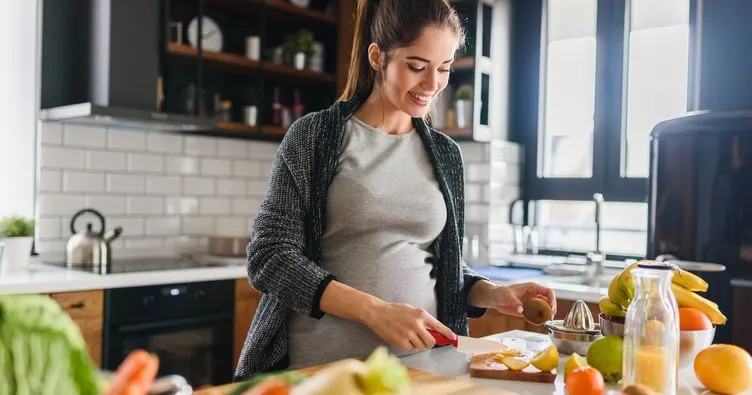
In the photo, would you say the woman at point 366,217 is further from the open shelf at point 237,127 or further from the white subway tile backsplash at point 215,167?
the white subway tile backsplash at point 215,167

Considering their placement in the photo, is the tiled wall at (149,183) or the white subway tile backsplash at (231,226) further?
the white subway tile backsplash at (231,226)

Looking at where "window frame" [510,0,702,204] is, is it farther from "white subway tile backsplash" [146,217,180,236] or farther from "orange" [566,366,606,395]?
"orange" [566,366,606,395]

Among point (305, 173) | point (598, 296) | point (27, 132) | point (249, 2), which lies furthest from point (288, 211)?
point (249, 2)

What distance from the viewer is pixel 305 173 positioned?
1449 mm

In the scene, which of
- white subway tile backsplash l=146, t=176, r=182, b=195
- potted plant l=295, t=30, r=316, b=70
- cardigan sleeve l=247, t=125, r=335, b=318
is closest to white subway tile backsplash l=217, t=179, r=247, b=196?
white subway tile backsplash l=146, t=176, r=182, b=195

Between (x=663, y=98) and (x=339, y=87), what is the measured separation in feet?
5.84

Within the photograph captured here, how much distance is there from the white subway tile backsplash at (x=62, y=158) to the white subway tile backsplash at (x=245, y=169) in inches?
35.1

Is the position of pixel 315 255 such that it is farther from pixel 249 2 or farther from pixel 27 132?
pixel 249 2

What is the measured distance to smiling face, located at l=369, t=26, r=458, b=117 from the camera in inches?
58.1

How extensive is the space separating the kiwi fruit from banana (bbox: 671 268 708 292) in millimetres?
248

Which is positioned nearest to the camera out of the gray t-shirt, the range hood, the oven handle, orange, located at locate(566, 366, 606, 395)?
orange, located at locate(566, 366, 606, 395)

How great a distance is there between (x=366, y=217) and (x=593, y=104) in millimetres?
2686

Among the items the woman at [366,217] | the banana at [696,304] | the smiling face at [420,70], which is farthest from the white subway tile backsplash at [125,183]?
the banana at [696,304]

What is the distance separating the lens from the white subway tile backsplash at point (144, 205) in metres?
3.50
